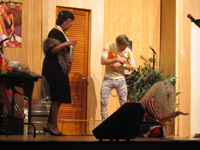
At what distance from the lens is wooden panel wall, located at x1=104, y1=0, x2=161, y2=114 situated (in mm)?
5934

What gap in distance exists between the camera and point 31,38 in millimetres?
5254

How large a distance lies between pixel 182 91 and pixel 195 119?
603 mm

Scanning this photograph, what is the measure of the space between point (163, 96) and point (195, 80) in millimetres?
2608

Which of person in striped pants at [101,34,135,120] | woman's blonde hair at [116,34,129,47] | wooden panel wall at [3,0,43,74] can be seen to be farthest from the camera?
wooden panel wall at [3,0,43,74]

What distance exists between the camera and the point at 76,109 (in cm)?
572

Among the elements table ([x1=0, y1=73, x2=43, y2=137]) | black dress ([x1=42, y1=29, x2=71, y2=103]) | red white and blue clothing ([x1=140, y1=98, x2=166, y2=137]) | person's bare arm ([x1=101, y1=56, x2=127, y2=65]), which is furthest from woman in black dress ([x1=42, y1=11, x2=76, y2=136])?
person's bare arm ([x1=101, y1=56, x2=127, y2=65])

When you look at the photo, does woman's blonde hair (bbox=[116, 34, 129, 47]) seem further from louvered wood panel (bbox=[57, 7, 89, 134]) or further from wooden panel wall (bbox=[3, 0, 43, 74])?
wooden panel wall (bbox=[3, 0, 43, 74])

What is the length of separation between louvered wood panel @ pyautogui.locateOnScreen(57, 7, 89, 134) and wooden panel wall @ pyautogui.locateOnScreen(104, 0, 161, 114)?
0.44m

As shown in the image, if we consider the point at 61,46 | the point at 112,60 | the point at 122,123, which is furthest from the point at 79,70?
the point at 122,123

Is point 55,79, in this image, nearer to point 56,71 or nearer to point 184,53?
point 56,71

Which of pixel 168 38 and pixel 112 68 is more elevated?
pixel 168 38

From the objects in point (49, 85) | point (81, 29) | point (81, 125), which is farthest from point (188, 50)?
point (49, 85)
